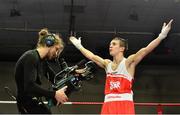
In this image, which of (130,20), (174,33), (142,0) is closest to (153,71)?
(174,33)

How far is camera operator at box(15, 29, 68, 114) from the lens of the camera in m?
2.11

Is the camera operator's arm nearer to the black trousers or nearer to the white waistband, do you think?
the black trousers

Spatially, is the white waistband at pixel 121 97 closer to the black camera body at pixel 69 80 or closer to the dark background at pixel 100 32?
the black camera body at pixel 69 80

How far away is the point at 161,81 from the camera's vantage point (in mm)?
9797

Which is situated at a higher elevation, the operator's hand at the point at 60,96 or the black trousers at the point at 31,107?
the operator's hand at the point at 60,96

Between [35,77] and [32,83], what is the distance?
0.05 meters

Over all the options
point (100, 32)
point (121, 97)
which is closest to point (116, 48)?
point (121, 97)

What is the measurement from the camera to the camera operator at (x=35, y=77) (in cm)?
211

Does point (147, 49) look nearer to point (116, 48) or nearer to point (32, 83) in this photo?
point (116, 48)

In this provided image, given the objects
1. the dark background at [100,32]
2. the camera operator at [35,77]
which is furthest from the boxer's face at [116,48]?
the dark background at [100,32]

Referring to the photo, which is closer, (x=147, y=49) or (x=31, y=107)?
(x=31, y=107)

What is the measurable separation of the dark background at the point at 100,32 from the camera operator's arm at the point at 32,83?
4636 millimetres

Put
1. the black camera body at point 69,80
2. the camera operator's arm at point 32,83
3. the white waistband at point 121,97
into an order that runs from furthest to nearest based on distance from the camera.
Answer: the white waistband at point 121,97
the black camera body at point 69,80
the camera operator's arm at point 32,83

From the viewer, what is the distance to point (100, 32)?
8.20 meters
